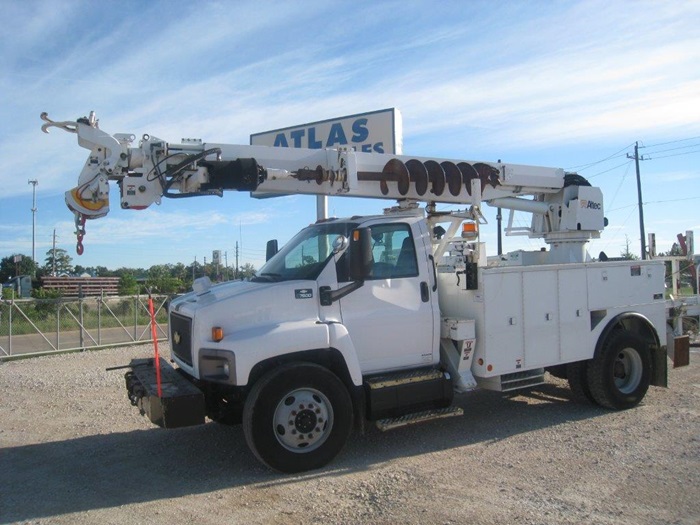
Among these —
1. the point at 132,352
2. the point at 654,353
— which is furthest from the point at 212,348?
the point at 132,352

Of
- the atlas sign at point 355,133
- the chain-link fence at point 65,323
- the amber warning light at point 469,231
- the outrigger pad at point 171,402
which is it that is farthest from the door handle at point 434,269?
the chain-link fence at point 65,323

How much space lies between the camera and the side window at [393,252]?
22.6ft

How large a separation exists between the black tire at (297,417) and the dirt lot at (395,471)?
0.20m

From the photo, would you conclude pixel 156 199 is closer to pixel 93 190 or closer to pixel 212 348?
pixel 93 190

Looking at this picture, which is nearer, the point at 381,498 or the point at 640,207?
the point at 381,498

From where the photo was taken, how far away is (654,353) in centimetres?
877

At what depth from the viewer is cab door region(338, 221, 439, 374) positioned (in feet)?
21.7

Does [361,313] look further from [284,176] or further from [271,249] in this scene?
[271,249]

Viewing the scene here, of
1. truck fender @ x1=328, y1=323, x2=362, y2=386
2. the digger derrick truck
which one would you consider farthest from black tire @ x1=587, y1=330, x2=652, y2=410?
truck fender @ x1=328, y1=323, x2=362, y2=386

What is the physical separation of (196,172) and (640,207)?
132 feet

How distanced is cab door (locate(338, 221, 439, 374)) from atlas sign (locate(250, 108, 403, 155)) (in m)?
8.86

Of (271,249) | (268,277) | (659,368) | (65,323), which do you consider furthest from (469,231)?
(65,323)

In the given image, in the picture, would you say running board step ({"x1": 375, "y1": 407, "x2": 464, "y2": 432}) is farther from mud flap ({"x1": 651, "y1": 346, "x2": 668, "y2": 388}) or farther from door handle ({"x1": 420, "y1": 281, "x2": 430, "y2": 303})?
mud flap ({"x1": 651, "y1": 346, "x2": 668, "y2": 388})

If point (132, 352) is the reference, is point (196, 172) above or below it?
above
